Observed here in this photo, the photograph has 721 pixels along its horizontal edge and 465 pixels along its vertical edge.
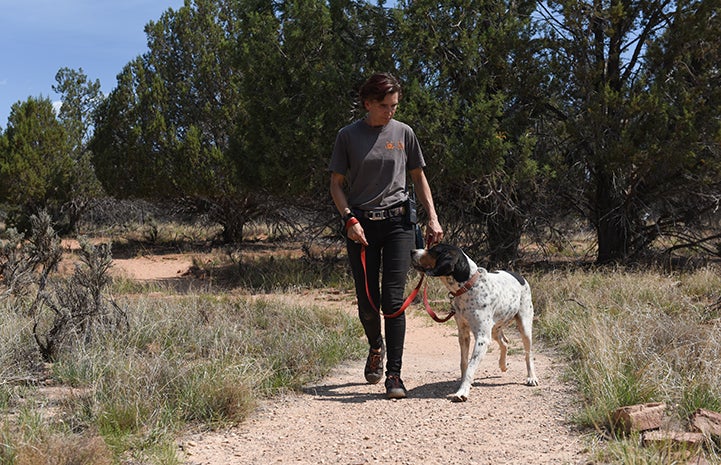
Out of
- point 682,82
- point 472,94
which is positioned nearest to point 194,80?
point 472,94

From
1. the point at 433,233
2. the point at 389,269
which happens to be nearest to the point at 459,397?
the point at 389,269

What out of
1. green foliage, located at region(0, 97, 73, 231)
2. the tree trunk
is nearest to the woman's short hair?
the tree trunk

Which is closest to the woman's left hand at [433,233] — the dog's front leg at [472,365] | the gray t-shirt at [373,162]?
the gray t-shirt at [373,162]

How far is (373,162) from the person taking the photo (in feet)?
16.3

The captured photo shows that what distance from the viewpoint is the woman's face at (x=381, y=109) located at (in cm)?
490

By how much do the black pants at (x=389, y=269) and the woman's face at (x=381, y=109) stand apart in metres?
0.69

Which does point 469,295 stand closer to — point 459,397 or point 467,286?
point 467,286

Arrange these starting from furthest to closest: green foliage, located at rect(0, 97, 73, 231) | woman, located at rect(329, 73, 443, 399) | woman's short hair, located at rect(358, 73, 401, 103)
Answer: green foliage, located at rect(0, 97, 73, 231) < woman, located at rect(329, 73, 443, 399) < woman's short hair, located at rect(358, 73, 401, 103)

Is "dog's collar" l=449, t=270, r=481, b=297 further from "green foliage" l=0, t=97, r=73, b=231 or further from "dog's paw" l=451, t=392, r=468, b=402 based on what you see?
"green foliage" l=0, t=97, r=73, b=231

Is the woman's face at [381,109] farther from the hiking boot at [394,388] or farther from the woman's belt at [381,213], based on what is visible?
the hiking boot at [394,388]

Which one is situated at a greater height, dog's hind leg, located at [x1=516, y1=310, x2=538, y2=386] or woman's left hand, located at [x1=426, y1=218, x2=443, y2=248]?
woman's left hand, located at [x1=426, y1=218, x2=443, y2=248]

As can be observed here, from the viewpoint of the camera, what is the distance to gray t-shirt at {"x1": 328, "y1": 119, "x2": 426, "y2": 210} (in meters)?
4.99

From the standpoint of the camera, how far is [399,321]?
514cm

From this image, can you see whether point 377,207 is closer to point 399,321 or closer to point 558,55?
point 399,321
